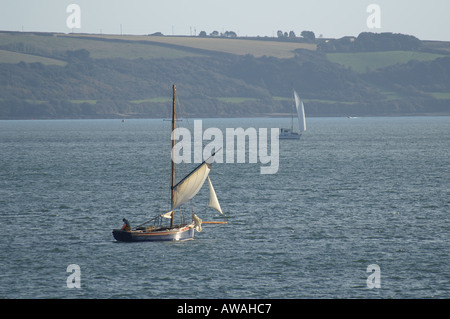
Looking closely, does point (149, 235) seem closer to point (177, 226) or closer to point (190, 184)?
point (177, 226)

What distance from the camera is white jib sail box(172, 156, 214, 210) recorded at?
212ft

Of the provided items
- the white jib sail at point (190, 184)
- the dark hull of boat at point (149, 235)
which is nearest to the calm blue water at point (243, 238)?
the dark hull of boat at point (149, 235)

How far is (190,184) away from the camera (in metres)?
65.2

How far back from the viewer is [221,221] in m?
74.8

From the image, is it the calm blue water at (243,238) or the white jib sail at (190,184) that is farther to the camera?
the white jib sail at (190,184)

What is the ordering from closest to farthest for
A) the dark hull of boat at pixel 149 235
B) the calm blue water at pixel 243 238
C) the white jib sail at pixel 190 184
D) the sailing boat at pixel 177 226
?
1. the calm blue water at pixel 243 238
2. the dark hull of boat at pixel 149 235
3. the sailing boat at pixel 177 226
4. the white jib sail at pixel 190 184

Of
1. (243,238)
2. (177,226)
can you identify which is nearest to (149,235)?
(177,226)

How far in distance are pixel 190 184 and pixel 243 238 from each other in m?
6.55

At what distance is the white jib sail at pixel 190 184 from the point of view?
6456 cm

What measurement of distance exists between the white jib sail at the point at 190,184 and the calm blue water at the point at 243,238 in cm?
388

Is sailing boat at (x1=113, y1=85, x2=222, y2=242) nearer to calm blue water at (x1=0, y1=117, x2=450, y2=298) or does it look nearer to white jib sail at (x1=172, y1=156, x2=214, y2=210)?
white jib sail at (x1=172, y1=156, x2=214, y2=210)

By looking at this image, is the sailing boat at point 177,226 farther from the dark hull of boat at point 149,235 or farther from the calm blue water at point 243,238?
the calm blue water at point 243,238
